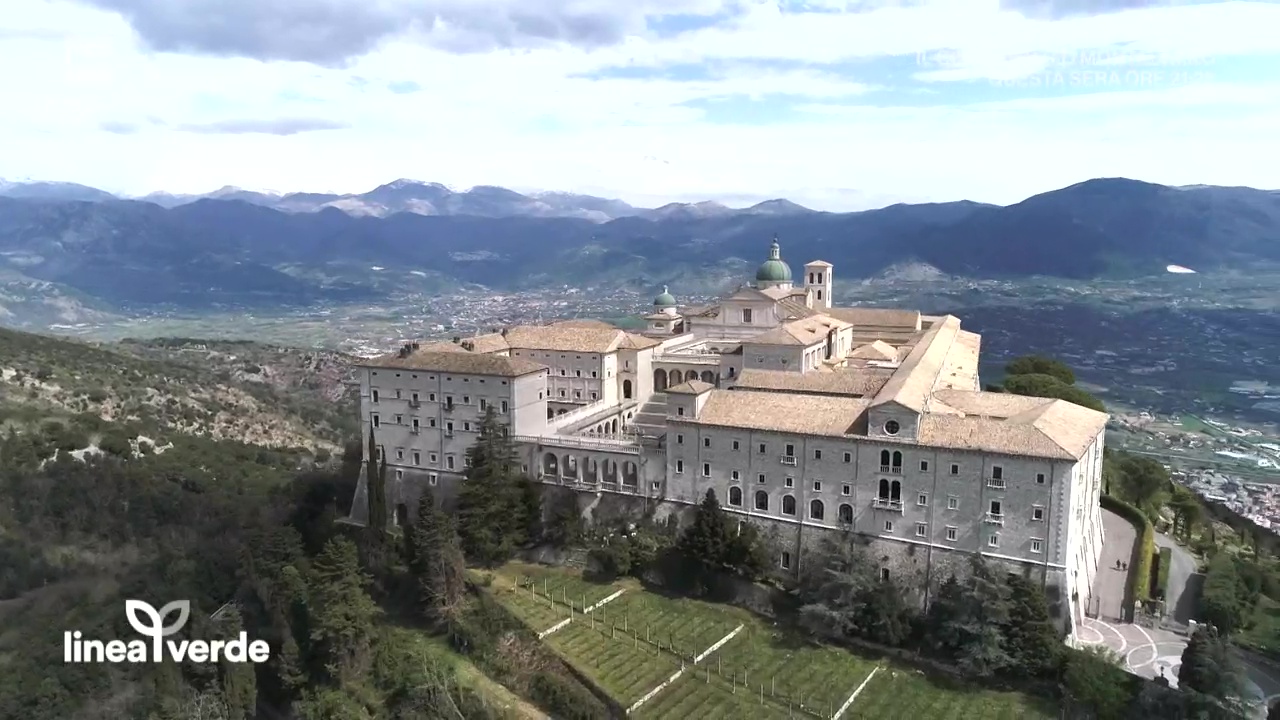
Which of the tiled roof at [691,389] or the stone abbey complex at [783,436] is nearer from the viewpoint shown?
the stone abbey complex at [783,436]

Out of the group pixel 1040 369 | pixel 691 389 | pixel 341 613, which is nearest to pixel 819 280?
pixel 1040 369

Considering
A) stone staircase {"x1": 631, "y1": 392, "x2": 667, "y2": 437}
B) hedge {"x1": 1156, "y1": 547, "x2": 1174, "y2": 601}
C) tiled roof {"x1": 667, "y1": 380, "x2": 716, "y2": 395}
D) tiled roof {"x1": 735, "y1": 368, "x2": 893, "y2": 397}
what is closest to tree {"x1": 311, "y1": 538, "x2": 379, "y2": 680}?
tiled roof {"x1": 667, "y1": 380, "x2": 716, "y2": 395}

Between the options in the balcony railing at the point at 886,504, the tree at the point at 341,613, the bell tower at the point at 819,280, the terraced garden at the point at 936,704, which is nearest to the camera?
the terraced garden at the point at 936,704

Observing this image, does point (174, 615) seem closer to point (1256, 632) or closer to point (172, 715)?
point (172, 715)

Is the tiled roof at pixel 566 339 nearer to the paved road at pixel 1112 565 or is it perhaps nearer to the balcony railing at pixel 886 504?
the balcony railing at pixel 886 504

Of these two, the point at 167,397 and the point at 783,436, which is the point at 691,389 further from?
the point at 167,397

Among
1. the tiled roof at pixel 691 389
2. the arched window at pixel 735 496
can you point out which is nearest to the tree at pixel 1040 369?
the tiled roof at pixel 691 389

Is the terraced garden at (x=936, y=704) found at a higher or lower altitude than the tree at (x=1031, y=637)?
lower
